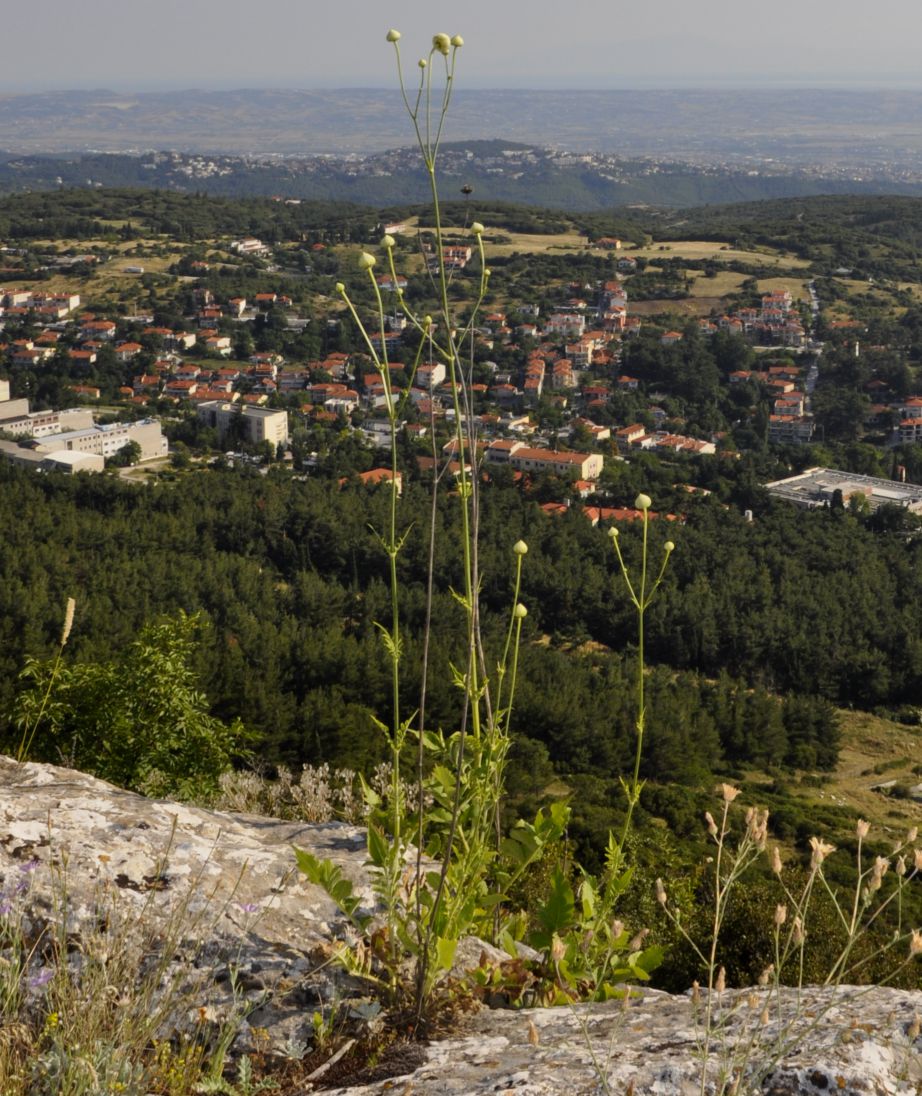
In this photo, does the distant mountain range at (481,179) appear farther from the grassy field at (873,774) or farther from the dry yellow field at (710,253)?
the grassy field at (873,774)

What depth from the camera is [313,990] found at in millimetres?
2217

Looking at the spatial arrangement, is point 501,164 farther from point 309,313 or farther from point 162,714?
point 162,714

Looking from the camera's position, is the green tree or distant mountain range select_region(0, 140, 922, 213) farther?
distant mountain range select_region(0, 140, 922, 213)

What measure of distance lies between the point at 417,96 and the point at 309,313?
201 feet

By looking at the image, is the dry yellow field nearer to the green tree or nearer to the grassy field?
the grassy field

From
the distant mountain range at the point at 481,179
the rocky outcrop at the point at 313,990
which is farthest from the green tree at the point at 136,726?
the distant mountain range at the point at 481,179

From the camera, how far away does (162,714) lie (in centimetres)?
684

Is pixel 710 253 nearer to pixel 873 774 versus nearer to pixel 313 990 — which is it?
pixel 873 774

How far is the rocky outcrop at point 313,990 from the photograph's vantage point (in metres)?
1.68

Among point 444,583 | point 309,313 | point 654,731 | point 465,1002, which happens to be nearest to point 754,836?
point 465,1002

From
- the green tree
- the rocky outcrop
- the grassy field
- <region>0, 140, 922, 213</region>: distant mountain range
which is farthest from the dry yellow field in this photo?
the rocky outcrop

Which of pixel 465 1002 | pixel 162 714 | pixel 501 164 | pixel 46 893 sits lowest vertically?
pixel 162 714

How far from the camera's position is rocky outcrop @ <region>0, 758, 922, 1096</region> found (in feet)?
5.51

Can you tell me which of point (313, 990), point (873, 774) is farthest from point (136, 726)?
point (873, 774)
